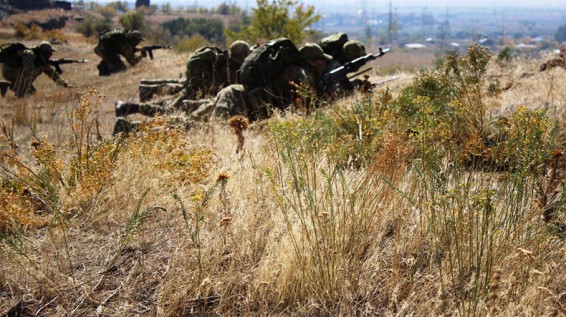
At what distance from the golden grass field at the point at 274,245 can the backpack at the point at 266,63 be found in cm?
432

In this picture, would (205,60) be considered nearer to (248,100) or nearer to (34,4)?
(248,100)

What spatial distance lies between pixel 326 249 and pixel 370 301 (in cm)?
34

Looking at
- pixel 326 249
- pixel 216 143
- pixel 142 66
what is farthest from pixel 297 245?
pixel 142 66

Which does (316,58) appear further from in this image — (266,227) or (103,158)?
(266,227)

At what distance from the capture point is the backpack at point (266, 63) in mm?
8281

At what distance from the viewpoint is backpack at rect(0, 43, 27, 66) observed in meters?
13.7

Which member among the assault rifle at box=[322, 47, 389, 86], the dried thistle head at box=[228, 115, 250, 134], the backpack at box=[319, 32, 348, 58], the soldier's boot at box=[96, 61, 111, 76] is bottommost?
the soldier's boot at box=[96, 61, 111, 76]

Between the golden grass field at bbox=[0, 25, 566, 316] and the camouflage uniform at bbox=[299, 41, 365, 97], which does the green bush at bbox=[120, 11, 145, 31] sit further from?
the golden grass field at bbox=[0, 25, 566, 316]

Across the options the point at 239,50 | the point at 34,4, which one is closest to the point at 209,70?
the point at 239,50

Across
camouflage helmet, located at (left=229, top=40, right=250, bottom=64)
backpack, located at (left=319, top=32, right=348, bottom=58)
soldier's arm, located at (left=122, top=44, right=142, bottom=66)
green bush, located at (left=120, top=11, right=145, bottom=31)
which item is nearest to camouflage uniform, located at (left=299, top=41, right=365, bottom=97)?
backpack, located at (left=319, top=32, right=348, bottom=58)

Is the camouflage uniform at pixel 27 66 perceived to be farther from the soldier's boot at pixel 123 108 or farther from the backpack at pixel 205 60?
the soldier's boot at pixel 123 108

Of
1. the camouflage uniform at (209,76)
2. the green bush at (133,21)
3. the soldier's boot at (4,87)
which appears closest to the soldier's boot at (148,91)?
the camouflage uniform at (209,76)

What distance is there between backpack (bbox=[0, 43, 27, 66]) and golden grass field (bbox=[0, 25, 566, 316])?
11.3m

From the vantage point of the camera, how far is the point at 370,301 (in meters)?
2.62
